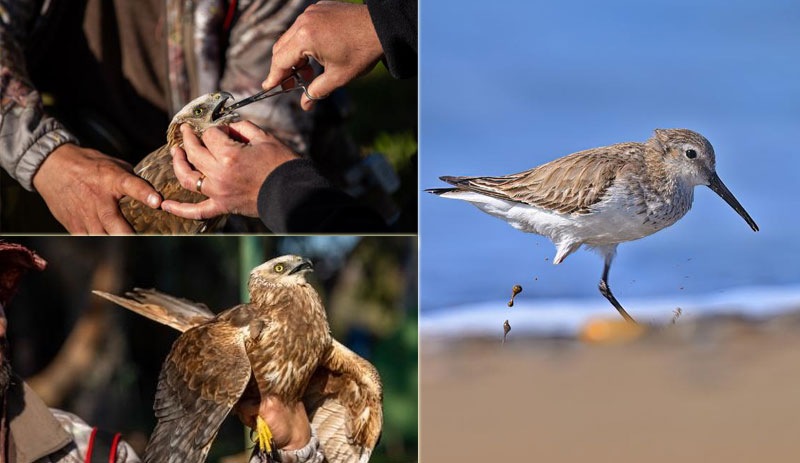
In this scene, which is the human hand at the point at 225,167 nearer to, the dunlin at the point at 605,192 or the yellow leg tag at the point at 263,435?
the dunlin at the point at 605,192

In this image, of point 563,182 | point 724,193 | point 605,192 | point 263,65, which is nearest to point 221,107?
point 263,65

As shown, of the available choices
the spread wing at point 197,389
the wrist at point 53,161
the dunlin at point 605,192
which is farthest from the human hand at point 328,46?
the spread wing at point 197,389

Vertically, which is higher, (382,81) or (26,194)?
(382,81)

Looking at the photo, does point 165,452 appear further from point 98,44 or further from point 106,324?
point 98,44

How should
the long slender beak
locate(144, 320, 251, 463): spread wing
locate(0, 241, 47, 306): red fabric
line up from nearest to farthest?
1. locate(144, 320, 251, 463): spread wing
2. locate(0, 241, 47, 306): red fabric
3. the long slender beak

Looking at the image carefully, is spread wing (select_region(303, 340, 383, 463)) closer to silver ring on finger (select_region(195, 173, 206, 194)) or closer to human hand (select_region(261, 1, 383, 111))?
silver ring on finger (select_region(195, 173, 206, 194))

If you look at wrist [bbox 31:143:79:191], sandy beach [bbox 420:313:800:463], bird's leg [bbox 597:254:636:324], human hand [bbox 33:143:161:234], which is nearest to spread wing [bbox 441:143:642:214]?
bird's leg [bbox 597:254:636:324]

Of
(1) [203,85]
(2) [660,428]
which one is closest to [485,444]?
(2) [660,428]
